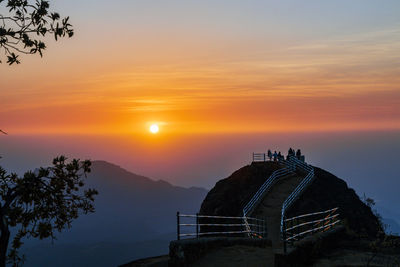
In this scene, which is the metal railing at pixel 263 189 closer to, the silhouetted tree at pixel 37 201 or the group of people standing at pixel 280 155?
the group of people standing at pixel 280 155

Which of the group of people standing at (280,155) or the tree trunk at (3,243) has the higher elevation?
the group of people standing at (280,155)

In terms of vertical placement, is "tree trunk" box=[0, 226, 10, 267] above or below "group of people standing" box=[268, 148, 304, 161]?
below

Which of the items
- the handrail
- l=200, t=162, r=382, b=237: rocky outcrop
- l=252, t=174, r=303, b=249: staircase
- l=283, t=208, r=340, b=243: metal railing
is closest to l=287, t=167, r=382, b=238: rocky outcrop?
l=200, t=162, r=382, b=237: rocky outcrop

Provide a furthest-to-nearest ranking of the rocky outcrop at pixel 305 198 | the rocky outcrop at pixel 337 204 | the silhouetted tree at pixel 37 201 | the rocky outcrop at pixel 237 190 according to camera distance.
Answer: the rocky outcrop at pixel 237 190
the rocky outcrop at pixel 305 198
the rocky outcrop at pixel 337 204
the silhouetted tree at pixel 37 201

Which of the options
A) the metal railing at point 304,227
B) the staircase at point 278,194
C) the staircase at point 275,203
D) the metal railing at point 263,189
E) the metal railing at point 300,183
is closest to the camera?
the metal railing at point 304,227

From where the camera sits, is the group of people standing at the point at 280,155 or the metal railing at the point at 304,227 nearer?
the metal railing at the point at 304,227

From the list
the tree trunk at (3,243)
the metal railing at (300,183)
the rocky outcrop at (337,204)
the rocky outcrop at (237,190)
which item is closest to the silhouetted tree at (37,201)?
the tree trunk at (3,243)

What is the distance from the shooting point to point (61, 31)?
420 inches

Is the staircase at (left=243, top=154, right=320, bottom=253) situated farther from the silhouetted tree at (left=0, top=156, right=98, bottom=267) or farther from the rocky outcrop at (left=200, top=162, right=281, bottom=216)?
the silhouetted tree at (left=0, top=156, right=98, bottom=267)

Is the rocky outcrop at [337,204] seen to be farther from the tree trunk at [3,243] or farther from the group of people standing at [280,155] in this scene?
the tree trunk at [3,243]

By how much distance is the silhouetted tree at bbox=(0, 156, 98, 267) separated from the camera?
10.7 m

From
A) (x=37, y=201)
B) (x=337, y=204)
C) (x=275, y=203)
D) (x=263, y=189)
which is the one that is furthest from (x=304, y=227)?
(x=37, y=201)

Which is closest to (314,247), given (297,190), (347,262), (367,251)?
(347,262)

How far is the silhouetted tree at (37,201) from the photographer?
1072cm
